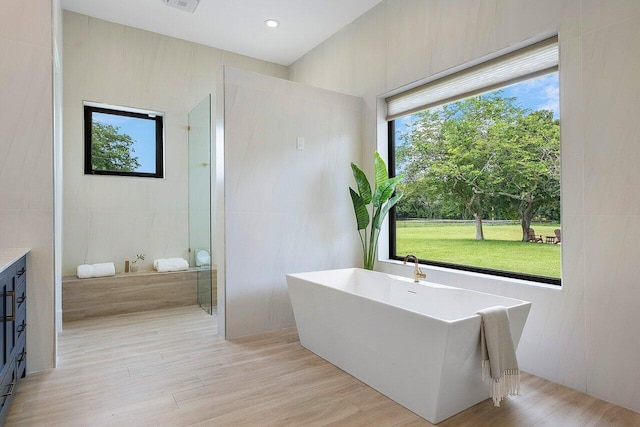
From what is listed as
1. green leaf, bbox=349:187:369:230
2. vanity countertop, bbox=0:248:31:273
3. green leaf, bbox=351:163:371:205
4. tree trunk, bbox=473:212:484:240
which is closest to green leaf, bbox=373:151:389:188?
green leaf, bbox=351:163:371:205

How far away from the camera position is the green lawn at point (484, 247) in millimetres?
2719

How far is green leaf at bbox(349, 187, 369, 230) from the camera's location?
3629mm

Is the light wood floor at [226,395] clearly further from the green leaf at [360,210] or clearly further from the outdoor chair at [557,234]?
the green leaf at [360,210]

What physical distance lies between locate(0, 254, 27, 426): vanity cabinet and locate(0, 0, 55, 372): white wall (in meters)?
0.09

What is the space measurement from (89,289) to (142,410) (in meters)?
2.21

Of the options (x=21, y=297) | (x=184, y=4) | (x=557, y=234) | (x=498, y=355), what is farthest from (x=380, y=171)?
(x=21, y=297)

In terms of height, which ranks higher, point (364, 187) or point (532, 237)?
point (364, 187)

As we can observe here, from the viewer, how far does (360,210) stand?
12.0 ft

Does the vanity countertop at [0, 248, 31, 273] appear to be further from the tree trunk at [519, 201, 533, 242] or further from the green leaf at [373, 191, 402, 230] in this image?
the tree trunk at [519, 201, 533, 242]

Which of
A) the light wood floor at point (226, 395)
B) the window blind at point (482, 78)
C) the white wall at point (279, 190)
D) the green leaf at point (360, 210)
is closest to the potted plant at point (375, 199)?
the green leaf at point (360, 210)

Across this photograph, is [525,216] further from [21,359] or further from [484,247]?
[21,359]

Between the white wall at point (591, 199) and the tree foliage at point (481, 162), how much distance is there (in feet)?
1.18

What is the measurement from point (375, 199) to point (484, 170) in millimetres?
955

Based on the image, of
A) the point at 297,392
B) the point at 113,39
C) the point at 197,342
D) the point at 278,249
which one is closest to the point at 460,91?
the point at 278,249
